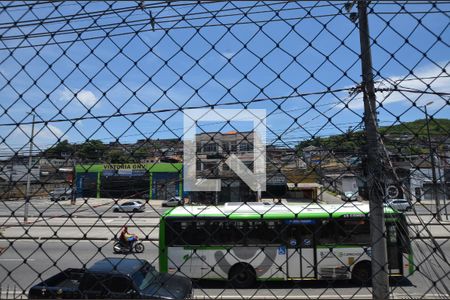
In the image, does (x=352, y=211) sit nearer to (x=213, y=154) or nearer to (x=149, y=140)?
(x=213, y=154)

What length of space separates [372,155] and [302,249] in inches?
234

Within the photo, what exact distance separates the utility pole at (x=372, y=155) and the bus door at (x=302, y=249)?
186 inches

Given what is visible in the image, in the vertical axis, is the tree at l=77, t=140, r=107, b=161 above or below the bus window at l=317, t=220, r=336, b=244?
above

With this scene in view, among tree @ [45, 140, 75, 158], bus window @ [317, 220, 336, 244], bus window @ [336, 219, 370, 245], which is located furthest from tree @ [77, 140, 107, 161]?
bus window @ [317, 220, 336, 244]

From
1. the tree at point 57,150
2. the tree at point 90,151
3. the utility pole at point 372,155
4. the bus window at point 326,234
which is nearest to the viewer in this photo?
the utility pole at point 372,155

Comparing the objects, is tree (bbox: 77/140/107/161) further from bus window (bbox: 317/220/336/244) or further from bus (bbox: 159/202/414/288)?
bus window (bbox: 317/220/336/244)

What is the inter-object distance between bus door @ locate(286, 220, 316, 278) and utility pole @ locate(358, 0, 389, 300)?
4.73m

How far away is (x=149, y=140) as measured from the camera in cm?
194

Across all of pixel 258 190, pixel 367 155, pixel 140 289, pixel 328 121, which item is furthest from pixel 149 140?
pixel 140 289

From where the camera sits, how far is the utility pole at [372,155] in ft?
5.23

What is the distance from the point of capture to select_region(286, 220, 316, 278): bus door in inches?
272

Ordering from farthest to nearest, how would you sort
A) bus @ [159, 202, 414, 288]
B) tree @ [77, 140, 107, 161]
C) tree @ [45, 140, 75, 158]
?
bus @ [159, 202, 414, 288] < tree @ [77, 140, 107, 161] < tree @ [45, 140, 75, 158]

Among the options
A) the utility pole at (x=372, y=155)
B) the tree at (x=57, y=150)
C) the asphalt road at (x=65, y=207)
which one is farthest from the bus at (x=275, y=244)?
the utility pole at (x=372, y=155)

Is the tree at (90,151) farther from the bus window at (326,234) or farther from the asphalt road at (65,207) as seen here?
the bus window at (326,234)
